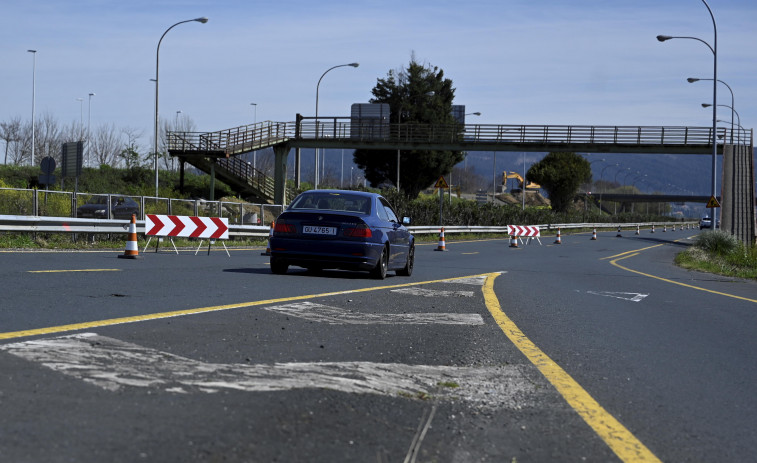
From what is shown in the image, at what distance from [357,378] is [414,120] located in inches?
3005

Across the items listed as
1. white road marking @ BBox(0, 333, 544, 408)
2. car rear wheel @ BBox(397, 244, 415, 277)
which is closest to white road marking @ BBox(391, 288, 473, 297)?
car rear wheel @ BBox(397, 244, 415, 277)

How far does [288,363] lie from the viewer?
19.4 ft

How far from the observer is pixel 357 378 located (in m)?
5.46

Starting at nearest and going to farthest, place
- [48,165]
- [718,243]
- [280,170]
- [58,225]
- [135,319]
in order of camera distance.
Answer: [135,319], [58,225], [48,165], [718,243], [280,170]

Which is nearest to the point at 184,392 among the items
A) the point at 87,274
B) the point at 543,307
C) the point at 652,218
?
the point at 543,307

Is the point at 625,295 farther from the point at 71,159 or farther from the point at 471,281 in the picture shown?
the point at 71,159

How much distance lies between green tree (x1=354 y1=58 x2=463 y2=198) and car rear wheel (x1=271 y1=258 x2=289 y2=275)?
191ft

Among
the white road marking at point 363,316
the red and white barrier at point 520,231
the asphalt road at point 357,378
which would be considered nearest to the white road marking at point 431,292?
the asphalt road at point 357,378

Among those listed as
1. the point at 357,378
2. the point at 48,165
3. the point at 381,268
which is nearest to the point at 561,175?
the point at 48,165

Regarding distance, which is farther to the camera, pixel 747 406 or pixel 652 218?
pixel 652 218

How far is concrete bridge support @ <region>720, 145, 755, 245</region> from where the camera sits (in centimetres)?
5244

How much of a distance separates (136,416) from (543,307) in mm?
7440

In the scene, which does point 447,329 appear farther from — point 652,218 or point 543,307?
point 652,218

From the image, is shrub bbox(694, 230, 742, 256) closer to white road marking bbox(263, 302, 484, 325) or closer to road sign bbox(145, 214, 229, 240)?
road sign bbox(145, 214, 229, 240)
